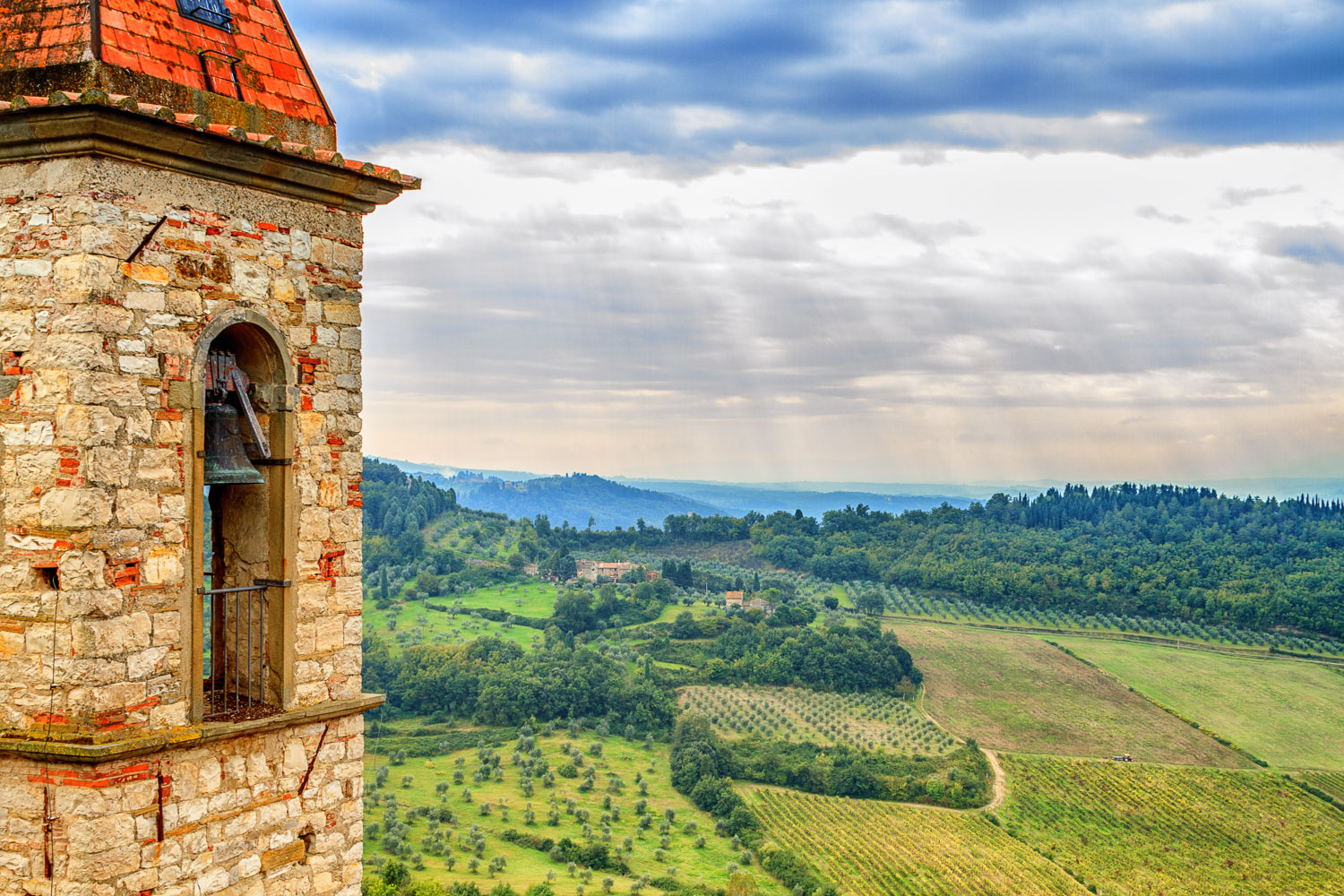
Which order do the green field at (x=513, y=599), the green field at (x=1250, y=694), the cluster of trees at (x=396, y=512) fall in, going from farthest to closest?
the cluster of trees at (x=396, y=512) → the green field at (x=513, y=599) → the green field at (x=1250, y=694)

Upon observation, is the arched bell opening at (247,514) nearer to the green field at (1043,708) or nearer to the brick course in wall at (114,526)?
the brick course in wall at (114,526)

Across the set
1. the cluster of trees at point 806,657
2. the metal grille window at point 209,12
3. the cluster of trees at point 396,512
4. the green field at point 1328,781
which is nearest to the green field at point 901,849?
the green field at point 1328,781

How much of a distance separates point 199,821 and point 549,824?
5221cm

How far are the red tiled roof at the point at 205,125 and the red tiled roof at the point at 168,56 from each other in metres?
0.15

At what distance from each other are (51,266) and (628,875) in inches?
1904

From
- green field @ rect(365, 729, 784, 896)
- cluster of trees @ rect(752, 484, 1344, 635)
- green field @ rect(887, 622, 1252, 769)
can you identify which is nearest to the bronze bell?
green field @ rect(365, 729, 784, 896)

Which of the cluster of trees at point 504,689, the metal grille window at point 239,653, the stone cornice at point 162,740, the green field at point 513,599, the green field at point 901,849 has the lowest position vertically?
the green field at point 901,849

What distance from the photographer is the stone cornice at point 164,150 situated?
483 centimetres

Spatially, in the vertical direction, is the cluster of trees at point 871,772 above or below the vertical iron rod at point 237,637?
below

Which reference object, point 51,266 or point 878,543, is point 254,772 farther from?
point 878,543

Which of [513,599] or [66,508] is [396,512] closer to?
[513,599]

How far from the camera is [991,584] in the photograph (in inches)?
4053

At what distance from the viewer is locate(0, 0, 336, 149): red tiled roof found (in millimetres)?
5102

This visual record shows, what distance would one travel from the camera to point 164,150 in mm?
5125
